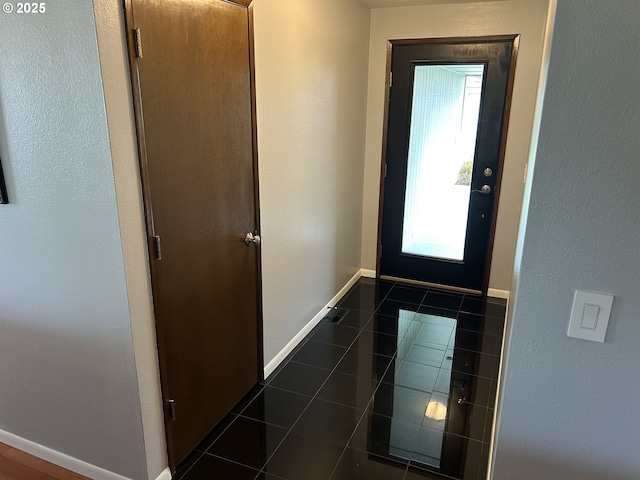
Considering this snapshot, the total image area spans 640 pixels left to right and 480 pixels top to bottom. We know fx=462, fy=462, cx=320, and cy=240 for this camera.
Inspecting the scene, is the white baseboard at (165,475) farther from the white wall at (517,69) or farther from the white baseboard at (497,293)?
the white baseboard at (497,293)

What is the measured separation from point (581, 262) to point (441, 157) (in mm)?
2968

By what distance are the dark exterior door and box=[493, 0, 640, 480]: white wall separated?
9.20ft

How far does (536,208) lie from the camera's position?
1.05 meters

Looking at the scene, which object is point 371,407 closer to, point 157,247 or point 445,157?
point 157,247

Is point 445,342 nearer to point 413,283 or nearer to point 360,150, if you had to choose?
point 413,283

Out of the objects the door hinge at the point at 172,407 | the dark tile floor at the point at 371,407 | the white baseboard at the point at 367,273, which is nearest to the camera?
the door hinge at the point at 172,407

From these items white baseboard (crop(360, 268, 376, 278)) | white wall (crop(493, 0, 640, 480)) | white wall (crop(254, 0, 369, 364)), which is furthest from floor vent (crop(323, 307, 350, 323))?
white wall (crop(493, 0, 640, 480))

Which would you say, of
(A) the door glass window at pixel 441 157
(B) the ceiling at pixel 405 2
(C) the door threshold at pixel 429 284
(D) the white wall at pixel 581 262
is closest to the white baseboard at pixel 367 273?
(C) the door threshold at pixel 429 284

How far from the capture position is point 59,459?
204 centimetres

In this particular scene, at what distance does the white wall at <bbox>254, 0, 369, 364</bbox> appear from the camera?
2.48 metres

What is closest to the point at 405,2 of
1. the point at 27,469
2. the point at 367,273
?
the point at 367,273

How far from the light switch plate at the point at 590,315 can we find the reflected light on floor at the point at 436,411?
149cm

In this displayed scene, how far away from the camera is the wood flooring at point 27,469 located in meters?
2.00

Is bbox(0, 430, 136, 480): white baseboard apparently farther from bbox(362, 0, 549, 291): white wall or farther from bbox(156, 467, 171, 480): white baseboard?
bbox(362, 0, 549, 291): white wall
